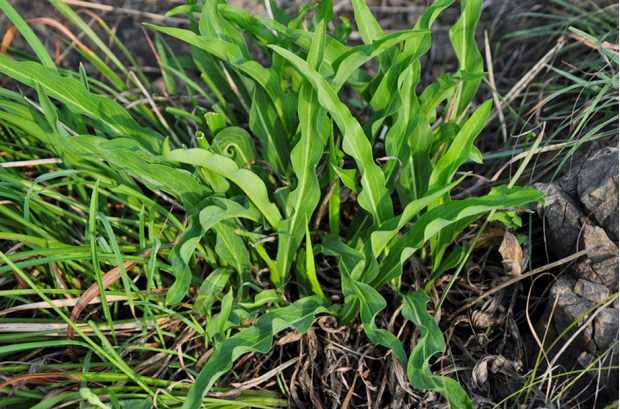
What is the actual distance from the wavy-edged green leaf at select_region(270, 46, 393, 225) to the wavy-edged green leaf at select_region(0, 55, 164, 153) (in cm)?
49

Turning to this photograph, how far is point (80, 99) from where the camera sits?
121 centimetres

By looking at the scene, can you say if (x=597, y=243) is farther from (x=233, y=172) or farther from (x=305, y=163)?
(x=233, y=172)

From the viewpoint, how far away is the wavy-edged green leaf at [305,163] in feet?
3.74

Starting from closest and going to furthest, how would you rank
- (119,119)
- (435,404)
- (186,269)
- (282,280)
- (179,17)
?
(186,269)
(435,404)
(119,119)
(282,280)
(179,17)

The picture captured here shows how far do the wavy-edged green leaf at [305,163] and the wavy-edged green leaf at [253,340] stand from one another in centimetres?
16

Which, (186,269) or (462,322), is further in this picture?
(462,322)

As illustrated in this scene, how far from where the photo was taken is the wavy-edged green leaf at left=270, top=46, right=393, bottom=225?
41.4 inches

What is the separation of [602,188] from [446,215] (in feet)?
1.63

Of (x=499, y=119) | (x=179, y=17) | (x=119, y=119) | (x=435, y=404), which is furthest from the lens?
(x=179, y=17)

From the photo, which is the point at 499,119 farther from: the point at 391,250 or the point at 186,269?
the point at 186,269

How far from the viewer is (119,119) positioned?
1.28 metres

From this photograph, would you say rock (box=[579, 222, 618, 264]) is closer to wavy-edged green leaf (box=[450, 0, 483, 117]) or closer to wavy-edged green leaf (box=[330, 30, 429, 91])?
wavy-edged green leaf (box=[450, 0, 483, 117])

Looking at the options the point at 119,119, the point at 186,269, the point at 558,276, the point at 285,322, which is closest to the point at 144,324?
the point at 186,269

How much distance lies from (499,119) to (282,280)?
42.4 inches
